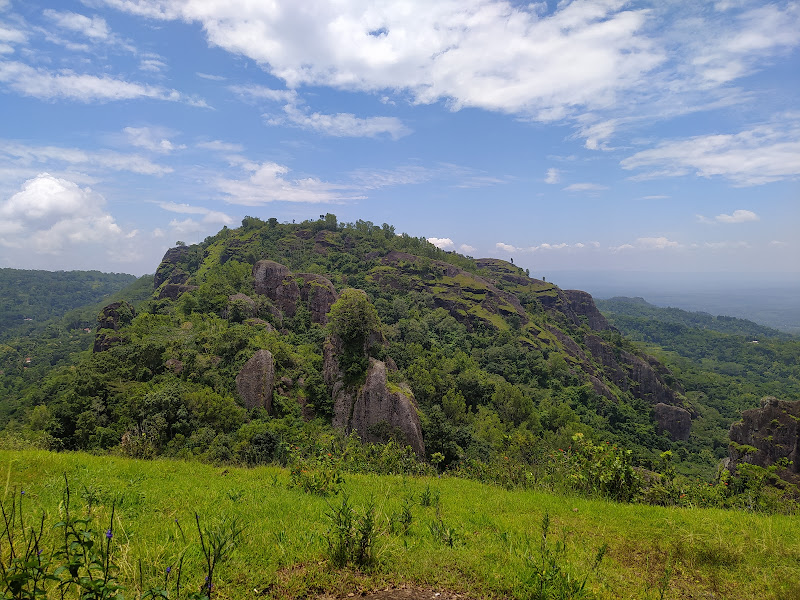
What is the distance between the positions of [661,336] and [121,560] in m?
204

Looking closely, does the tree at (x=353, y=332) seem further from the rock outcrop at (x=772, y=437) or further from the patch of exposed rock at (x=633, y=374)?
the patch of exposed rock at (x=633, y=374)

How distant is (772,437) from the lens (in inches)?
740

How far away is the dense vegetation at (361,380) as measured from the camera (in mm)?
11516

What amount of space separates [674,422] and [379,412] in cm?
5851

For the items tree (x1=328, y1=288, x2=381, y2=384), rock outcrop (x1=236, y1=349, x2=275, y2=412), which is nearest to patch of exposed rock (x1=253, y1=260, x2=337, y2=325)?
tree (x1=328, y1=288, x2=381, y2=384)

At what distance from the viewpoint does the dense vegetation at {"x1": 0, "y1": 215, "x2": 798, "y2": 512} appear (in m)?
11.5

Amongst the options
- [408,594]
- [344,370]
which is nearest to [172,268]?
[344,370]

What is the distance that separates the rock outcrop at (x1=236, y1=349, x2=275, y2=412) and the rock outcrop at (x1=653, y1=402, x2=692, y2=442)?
6289 cm

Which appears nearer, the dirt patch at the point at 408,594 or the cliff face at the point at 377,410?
the dirt patch at the point at 408,594

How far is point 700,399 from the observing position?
8219 centimetres

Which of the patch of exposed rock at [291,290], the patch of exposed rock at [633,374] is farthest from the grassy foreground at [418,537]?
the patch of exposed rock at [633,374]

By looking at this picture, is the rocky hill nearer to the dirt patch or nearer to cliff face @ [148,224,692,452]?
cliff face @ [148,224,692,452]

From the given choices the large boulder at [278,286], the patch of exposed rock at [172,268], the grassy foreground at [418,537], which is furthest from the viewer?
the patch of exposed rock at [172,268]

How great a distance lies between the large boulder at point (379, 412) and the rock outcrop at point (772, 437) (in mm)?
18843
